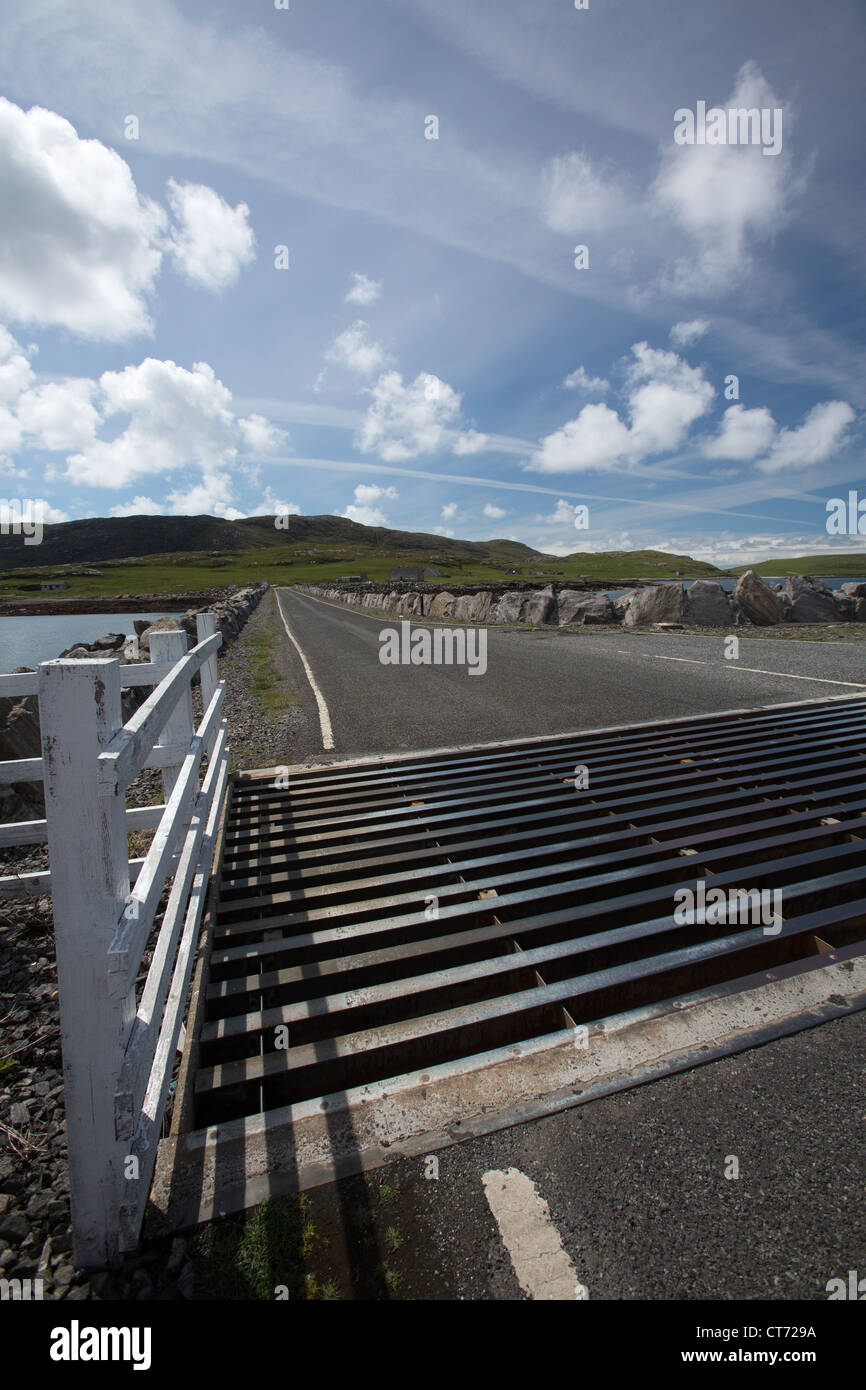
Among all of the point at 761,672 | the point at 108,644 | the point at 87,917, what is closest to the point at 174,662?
the point at 87,917

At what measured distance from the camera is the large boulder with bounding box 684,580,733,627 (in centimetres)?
1981

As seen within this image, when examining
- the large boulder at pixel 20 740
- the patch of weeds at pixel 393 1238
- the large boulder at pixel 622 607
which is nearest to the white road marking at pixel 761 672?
the large boulder at pixel 622 607

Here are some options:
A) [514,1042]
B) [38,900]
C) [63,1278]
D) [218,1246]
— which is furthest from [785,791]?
[38,900]

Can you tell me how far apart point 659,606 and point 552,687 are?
12.3 metres

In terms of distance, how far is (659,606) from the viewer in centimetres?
2048

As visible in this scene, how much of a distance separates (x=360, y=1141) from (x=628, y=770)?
162 inches

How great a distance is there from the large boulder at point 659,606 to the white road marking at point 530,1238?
2009cm

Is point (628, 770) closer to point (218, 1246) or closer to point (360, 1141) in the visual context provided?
point (360, 1141)

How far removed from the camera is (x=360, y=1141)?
2.10m

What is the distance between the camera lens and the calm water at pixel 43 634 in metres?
14.4

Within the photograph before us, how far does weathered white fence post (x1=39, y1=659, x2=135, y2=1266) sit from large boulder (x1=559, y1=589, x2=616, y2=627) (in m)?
21.4

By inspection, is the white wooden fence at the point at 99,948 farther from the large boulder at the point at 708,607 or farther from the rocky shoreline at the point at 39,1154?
the large boulder at the point at 708,607

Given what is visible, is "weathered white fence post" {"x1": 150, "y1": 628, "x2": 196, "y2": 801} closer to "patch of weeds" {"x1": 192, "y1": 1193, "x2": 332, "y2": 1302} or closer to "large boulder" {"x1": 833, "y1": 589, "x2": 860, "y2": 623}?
"patch of weeds" {"x1": 192, "y1": 1193, "x2": 332, "y2": 1302}

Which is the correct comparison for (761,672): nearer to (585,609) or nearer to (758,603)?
(758,603)
